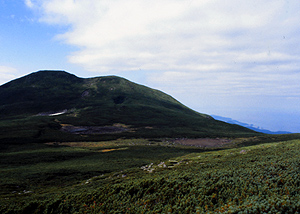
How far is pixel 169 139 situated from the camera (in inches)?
4811

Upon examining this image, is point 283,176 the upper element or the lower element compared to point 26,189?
upper

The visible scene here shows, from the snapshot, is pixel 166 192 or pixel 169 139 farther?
pixel 169 139

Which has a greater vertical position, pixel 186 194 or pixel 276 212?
pixel 276 212

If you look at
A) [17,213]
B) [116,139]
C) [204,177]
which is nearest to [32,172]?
[17,213]

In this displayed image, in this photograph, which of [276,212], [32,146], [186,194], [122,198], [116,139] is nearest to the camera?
[276,212]

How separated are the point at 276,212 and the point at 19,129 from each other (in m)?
146

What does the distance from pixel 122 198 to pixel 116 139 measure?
9461 cm

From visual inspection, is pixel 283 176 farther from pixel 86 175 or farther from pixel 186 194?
pixel 86 175

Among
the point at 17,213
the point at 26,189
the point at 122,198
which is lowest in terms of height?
the point at 26,189

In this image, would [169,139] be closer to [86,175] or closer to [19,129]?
[86,175]

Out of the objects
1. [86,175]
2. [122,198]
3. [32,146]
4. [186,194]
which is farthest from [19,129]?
[186,194]

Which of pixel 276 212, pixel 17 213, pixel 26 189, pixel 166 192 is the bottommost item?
pixel 26 189

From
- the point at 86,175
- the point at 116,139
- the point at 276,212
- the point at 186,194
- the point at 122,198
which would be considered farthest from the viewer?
the point at 116,139

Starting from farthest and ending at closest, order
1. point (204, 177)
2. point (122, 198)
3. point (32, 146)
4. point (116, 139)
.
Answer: point (116, 139) < point (32, 146) < point (204, 177) < point (122, 198)
